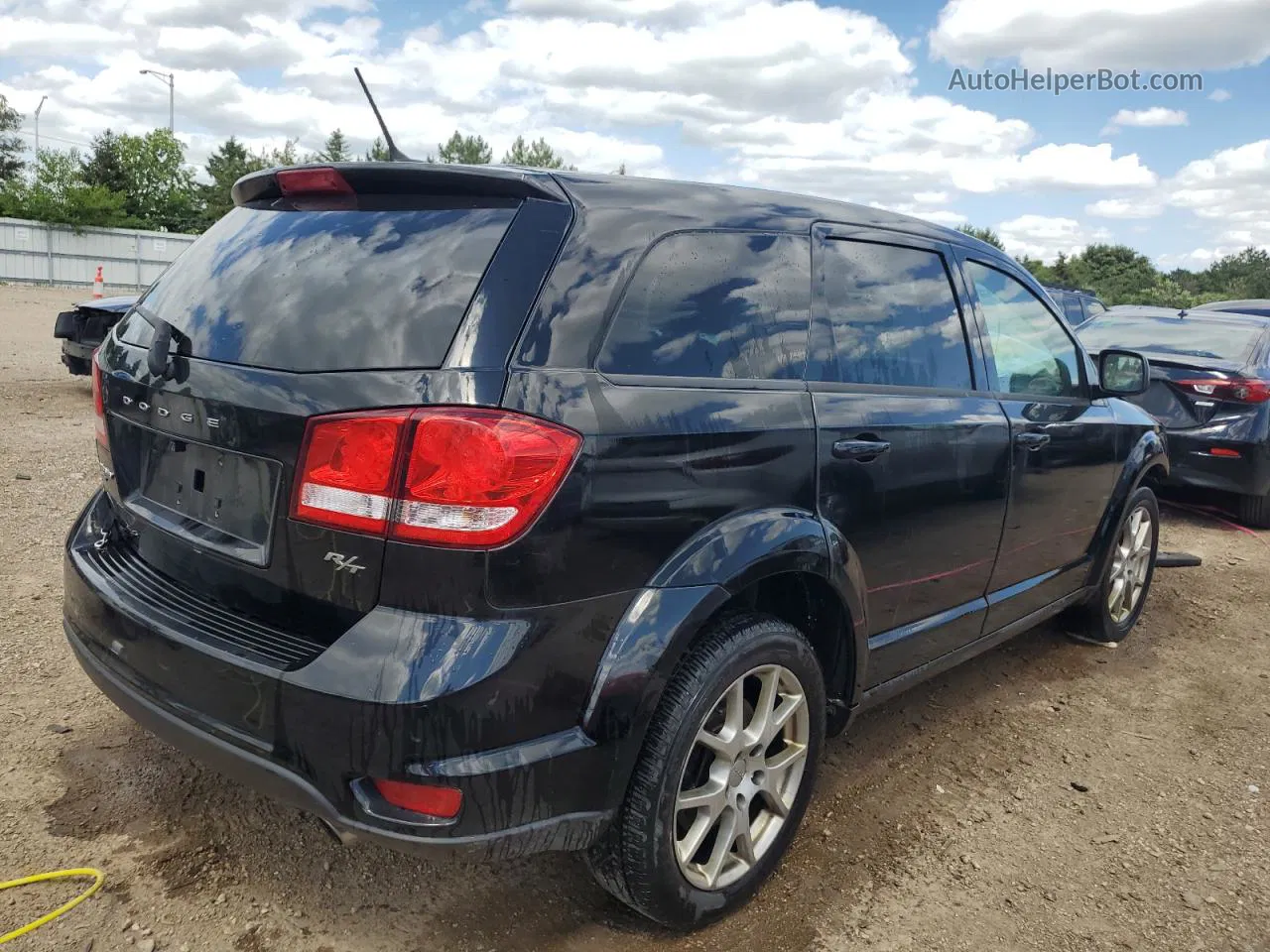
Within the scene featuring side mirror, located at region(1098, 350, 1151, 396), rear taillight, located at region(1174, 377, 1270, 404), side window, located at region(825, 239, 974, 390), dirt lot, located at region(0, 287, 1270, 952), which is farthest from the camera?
rear taillight, located at region(1174, 377, 1270, 404)

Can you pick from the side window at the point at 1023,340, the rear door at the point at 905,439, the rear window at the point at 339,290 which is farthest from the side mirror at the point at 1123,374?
the rear window at the point at 339,290

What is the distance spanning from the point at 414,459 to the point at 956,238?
2297 millimetres

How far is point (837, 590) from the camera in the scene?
8.64ft

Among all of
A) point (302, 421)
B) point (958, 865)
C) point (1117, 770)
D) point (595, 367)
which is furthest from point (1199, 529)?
point (302, 421)

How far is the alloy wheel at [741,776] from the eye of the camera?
7.72ft

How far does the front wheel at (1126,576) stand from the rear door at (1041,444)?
363 millimetres

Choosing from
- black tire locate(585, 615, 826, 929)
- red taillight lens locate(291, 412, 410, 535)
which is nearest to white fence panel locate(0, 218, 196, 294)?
red taillight lens locate(291, 412, 410, 535)

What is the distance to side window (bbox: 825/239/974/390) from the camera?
2816mm

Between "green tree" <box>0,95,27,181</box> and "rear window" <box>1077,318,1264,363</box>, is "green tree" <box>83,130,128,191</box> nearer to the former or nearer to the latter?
"green tree" <box>0,95,27,181</box>

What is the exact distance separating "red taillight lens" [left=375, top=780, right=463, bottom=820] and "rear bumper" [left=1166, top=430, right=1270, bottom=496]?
628 centimetres

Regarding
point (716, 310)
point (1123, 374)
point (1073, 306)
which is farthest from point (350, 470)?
point (1073, 306)

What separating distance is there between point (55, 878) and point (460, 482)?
1.54 meters

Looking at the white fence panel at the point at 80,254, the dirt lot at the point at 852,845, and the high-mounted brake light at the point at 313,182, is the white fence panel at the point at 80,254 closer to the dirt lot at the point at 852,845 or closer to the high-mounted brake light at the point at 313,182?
the dirt lot at the point at 852,845

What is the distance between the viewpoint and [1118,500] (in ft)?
14.2
